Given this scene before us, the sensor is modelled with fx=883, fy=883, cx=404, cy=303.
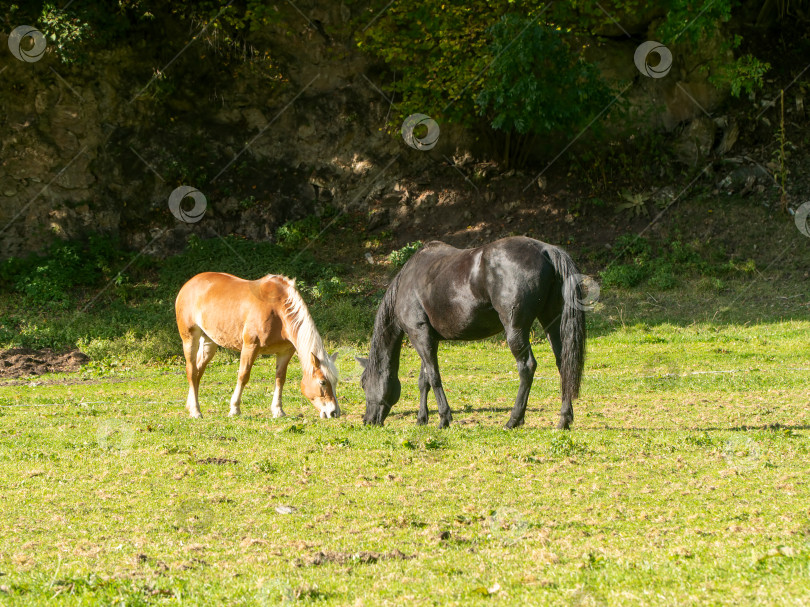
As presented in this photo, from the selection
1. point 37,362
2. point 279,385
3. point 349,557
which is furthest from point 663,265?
point 349,557

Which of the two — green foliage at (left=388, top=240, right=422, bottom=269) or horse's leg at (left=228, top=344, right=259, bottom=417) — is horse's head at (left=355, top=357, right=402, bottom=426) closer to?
horse's leg at (left=228, top=344, right=259, bottom=417)

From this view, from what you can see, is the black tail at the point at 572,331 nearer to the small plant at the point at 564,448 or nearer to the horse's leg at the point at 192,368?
the small plant at the point at 564,448

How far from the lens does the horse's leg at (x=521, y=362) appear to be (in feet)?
30.9

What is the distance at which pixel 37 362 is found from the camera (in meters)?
17.8

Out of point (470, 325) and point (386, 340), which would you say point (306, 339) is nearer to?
point (386, 340)

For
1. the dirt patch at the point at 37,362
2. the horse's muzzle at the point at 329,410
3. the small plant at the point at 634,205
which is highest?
the small plant at the point at 634,205

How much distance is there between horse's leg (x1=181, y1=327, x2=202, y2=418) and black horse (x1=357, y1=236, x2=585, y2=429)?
2619 mm

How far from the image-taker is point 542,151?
84.8 feet

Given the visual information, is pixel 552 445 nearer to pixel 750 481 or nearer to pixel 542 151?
pixel 750 481

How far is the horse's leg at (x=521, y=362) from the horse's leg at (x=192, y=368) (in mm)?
4562

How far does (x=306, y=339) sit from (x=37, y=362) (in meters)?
8.90

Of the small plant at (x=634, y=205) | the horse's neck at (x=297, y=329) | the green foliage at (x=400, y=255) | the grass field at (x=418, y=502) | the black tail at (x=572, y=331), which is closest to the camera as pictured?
the grass field at (x=418, y=502)

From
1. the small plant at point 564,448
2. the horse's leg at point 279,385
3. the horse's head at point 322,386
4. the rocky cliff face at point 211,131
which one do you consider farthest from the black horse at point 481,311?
the rocky cliff face at point 211,131

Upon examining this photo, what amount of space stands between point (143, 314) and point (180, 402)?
823cm
